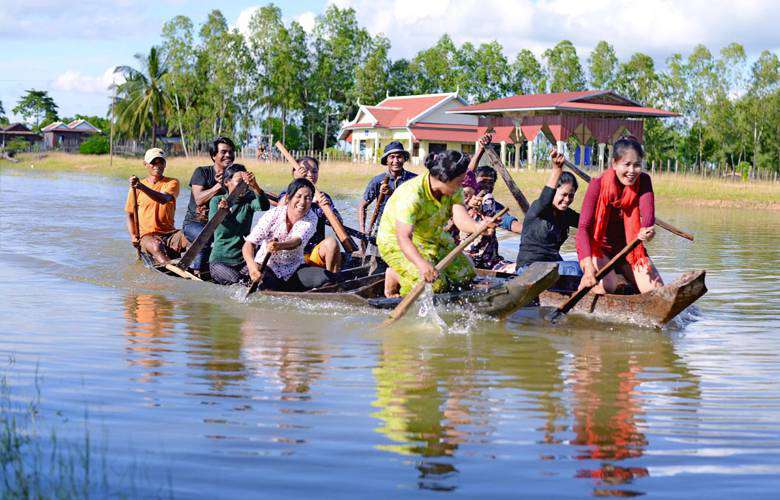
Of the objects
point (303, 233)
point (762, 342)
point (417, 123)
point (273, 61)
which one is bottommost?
point (762, 342)

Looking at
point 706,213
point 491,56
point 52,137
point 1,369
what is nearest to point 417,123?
point 491,56

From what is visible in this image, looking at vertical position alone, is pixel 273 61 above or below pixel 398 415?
above

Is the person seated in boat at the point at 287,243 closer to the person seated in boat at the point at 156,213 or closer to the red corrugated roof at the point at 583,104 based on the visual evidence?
the person seated in boat at the point at 156,213

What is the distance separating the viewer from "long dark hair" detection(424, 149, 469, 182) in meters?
6.64

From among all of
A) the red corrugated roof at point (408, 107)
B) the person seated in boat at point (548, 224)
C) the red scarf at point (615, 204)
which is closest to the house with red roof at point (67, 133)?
the red corrugated roof at point (408, 107)

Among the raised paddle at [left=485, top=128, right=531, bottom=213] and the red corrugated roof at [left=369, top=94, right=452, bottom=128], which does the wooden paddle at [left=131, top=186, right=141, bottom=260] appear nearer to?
the raised paddle at [left=485, top=128, right=531, bottom=213]

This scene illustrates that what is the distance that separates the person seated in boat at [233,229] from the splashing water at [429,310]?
2.46 m

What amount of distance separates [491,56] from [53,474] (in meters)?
55.1

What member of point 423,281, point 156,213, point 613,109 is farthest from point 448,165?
point 613,109

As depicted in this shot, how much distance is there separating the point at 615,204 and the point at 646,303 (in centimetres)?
81

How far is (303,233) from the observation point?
8.48 m

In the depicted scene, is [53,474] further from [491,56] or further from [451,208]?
[491,56]

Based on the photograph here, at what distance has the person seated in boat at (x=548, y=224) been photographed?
8.05 m

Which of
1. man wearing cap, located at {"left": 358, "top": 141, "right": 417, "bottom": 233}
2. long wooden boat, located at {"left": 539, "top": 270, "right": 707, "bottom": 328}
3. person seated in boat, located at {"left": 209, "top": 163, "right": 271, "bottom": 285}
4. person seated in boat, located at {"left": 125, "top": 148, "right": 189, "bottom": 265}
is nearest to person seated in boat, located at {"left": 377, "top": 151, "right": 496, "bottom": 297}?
long wooden boat, located at {"left": 539, "top": 270, "right": 707, "bottom": 328}
